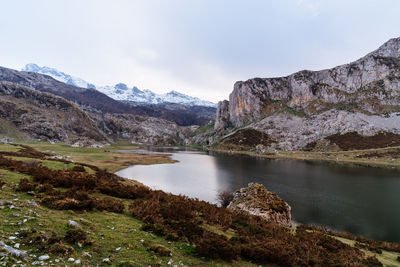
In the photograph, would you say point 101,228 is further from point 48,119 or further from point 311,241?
point 48,119

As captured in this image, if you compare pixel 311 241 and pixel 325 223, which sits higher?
pixel 311 241

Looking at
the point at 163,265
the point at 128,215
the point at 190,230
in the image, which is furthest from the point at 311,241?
the point at 128,215

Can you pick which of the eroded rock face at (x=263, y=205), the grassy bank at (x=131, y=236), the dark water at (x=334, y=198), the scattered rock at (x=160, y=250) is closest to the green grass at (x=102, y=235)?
the grassy bank at (x=131, y=236)

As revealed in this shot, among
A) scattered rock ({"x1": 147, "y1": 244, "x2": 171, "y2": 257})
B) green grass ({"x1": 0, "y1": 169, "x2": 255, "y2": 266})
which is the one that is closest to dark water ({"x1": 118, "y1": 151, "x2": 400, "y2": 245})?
green grass ({"x1": 0, "y1": 169, "x2": 255, "y2": 266})

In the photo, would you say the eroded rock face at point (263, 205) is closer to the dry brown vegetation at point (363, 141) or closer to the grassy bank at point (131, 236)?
the grassy bank at point (131, 236)

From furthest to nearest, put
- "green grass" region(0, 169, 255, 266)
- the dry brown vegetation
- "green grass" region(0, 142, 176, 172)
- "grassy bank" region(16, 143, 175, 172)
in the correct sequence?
the dry brown vegetation → "grassy bank" region(16, 143, 175, 172) → "green grass" region(0, 142, 176, 172) → "green grass" region(0, 169, 255, 266)

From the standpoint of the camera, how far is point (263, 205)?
95.8 ft

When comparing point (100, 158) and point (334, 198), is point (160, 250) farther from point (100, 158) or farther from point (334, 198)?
point (100, 158)

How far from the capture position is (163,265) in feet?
30.7

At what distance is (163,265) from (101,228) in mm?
4991

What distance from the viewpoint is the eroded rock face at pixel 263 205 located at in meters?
28.0

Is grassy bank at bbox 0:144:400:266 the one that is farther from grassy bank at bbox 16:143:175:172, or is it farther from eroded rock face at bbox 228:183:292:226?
grassy bank at bbox 16:143:175:172

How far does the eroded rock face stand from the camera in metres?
28.0

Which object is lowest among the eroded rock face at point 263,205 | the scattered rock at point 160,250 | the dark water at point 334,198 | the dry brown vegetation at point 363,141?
the dark water at point 334,198
